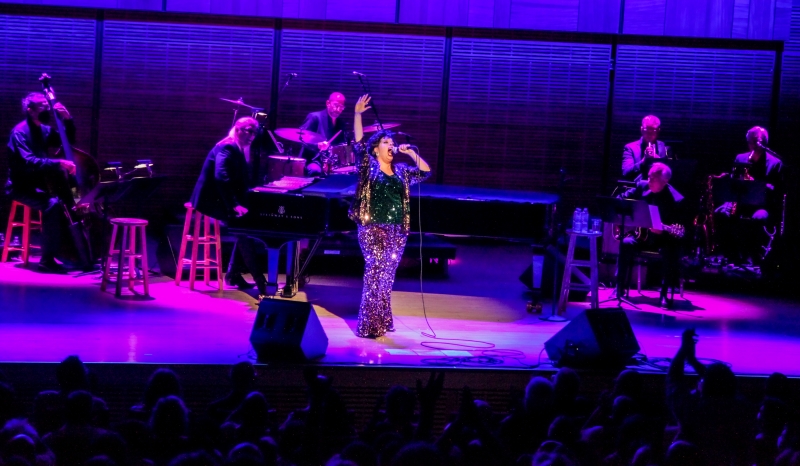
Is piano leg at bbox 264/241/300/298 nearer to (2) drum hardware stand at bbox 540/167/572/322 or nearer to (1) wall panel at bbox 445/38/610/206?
(2) drum hardware stand at bbox 540/167/572/322

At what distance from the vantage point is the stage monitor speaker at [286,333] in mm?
5555

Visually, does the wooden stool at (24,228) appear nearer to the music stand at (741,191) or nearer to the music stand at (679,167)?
the music stand at (679,167)

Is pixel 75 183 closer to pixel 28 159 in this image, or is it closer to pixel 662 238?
pixel 28 159

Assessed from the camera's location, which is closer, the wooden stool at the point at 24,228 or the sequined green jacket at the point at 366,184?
the sequined green jacket at the point at 366,184

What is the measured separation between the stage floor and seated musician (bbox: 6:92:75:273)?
1.10ft

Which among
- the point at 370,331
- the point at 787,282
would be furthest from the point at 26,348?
the point at 787,282

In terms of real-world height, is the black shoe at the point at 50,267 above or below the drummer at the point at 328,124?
below

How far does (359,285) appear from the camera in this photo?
29.7 feet

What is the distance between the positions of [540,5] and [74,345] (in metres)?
7.27

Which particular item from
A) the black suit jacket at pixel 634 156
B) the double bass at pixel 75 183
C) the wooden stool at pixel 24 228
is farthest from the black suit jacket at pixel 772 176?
the wooden stool at pixel 24 228

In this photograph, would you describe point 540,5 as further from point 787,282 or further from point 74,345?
point 74,345

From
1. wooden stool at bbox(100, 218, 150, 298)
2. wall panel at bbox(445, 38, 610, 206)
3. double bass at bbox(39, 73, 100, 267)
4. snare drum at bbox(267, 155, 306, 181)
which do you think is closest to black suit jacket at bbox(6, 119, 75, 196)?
double bass at bbox(39, 73, 100, 267)

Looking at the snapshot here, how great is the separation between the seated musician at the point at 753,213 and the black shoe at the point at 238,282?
184 inches

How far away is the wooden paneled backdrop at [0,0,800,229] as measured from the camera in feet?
36.5
